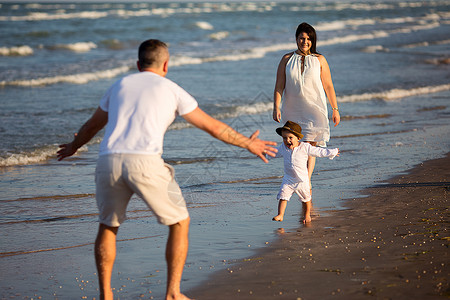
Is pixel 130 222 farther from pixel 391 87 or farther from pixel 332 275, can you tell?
pixel 391 87

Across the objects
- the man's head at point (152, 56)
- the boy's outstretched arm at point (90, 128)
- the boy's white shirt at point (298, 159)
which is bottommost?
the boy's white shirt at point (298, 159)

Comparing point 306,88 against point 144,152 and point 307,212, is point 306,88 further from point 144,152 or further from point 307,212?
point 144,152

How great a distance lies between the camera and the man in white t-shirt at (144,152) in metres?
3.49

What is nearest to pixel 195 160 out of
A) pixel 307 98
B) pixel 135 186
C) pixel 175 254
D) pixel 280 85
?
pixel 280 85

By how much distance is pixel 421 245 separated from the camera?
4.67 metres

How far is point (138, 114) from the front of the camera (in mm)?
3480

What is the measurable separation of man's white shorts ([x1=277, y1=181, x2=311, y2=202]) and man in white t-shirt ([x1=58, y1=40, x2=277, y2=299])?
2059 mm

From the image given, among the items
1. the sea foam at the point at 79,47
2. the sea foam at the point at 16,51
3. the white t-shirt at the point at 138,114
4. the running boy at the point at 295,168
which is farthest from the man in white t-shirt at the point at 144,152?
the sea foam at the point at 79,47

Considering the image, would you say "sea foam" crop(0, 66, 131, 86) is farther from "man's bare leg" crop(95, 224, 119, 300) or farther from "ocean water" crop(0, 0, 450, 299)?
"man's bare leg" crop(95, 224, 119, 300)

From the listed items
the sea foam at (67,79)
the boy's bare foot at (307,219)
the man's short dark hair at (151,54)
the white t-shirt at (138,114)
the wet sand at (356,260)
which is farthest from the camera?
the sea foam at (67,79)

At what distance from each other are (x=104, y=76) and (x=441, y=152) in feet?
38.6

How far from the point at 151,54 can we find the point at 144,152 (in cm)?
60

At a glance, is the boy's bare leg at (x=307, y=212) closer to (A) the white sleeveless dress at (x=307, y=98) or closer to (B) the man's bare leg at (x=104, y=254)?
(A) the white sleeveless dress at (x=307, y=98)

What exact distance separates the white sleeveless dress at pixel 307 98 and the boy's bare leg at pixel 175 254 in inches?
116
